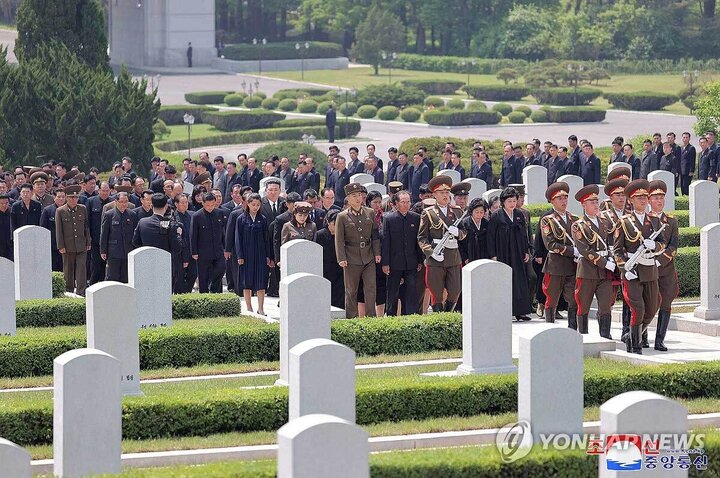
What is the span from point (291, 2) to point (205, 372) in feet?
250

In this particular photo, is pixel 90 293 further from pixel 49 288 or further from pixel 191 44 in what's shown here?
pixel 191 44

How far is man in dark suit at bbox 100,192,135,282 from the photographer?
1927 centimetres

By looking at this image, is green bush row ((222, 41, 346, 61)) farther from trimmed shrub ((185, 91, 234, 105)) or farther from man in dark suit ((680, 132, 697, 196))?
man in dark suit ((680, 132, 697, 196))

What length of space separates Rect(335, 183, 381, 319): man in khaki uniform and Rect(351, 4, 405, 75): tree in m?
61.9

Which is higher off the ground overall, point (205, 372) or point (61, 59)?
point (61, 59)

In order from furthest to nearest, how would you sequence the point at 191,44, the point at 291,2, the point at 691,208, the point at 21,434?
the point at 291,2
the point at 191,44
the point at 691,208
the point at 21,434

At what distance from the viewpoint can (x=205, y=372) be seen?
47.5 feet

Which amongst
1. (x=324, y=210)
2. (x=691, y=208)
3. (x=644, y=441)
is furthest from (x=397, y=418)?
(x=691, y=208)

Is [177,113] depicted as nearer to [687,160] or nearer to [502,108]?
[502,108]

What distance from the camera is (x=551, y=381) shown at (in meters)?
11.1

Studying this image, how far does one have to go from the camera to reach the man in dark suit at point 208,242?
1934 cm

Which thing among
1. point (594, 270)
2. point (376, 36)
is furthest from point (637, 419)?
point (376, 36)

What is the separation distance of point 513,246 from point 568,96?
4639cm

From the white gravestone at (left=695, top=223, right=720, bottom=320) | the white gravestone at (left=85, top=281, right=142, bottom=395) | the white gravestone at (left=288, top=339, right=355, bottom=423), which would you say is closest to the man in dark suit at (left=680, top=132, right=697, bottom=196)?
the white gravestone at (left=695, top=223, right=720, bottom=320)
